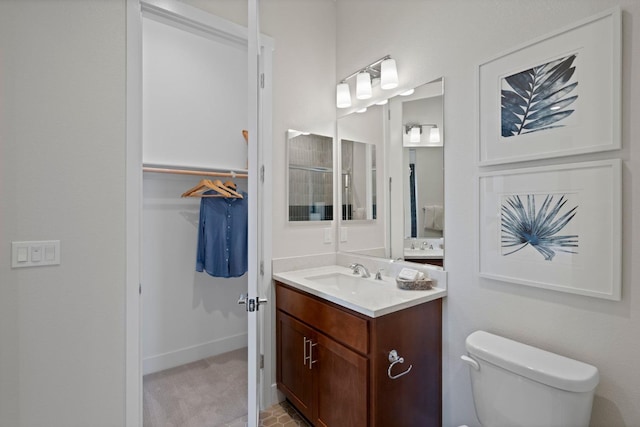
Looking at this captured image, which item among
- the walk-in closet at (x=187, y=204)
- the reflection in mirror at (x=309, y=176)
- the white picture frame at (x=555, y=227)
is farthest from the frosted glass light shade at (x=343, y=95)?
the white picture frame at (x=555, y=227)

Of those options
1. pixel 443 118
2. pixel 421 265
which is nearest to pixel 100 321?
pixel 421 265

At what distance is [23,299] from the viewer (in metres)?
1.36

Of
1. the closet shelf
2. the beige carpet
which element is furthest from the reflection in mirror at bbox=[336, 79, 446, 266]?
the beige carpet

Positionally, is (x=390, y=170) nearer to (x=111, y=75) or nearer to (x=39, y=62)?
(x=111, y=75)

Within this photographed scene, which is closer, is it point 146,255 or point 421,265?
point 421,265

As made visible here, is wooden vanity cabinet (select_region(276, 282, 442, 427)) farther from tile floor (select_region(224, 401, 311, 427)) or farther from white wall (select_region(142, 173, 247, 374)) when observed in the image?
white wall (select_region(142, 173, 247, 374))

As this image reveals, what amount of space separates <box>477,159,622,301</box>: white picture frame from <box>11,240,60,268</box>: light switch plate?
2.00 metres

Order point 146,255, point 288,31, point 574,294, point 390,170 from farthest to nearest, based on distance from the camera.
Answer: point 146,255 → point 288,31 → point 390,170 → point 574,294

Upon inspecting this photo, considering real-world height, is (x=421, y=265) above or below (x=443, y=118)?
below

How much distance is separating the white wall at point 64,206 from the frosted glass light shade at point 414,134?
1559mm

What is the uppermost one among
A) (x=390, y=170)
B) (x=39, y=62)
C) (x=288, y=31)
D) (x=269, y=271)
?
(x=288, y=31)

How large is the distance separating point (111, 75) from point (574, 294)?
2.29m

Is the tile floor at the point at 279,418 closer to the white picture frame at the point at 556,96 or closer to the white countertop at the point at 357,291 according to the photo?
the white countertop at the point at 357,291

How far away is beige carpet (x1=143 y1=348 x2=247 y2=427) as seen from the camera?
6.32ft
